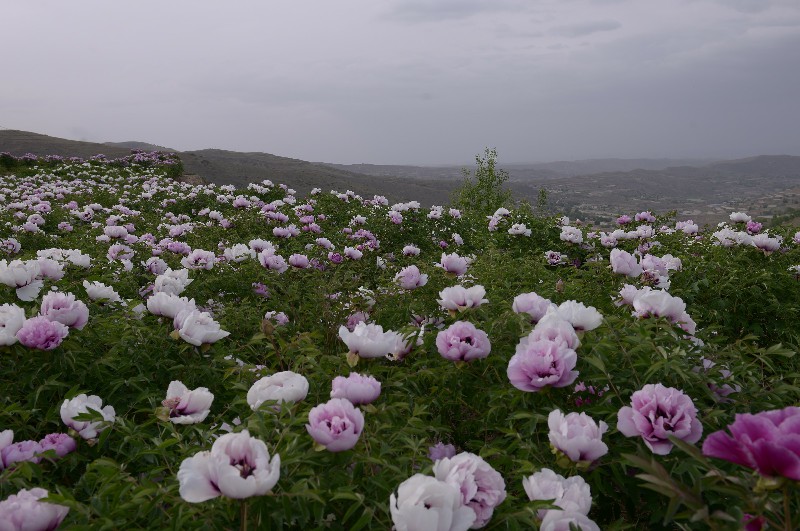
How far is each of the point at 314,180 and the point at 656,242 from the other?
41331mm

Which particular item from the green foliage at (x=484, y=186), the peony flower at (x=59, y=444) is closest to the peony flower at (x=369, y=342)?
the peony flower at (x=59, y=444)

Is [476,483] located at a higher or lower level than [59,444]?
higher

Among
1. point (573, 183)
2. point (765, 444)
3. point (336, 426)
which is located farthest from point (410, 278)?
point (573, 183)

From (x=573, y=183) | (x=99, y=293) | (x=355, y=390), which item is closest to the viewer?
(x=355, y=390)

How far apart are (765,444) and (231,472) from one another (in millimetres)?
1042

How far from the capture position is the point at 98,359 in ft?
7.74

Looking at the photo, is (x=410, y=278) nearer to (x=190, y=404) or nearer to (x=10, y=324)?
(x=190, y=404)

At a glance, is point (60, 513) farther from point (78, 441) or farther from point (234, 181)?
point (234, 181)

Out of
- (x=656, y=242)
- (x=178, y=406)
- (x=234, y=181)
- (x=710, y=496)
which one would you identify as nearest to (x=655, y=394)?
(x=710, y=496)

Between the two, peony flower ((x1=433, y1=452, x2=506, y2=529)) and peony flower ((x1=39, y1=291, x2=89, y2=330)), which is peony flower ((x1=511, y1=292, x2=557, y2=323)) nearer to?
peony flower ((x1=433, y1=452, x2=506, y2=529))

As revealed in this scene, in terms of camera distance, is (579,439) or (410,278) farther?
(410,278)

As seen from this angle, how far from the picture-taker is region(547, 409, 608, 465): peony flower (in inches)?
57.6

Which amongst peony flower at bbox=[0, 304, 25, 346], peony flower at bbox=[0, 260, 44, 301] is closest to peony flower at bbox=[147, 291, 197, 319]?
peony flower at bbox=[0, 304, 25, 346]

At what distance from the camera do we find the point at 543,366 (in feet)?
5.57
